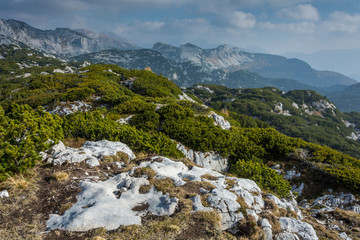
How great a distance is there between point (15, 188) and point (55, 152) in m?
4.33

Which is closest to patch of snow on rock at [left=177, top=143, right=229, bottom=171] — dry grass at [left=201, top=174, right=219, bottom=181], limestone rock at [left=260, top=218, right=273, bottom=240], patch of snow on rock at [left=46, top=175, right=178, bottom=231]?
dry grass at [left=201, top=174, right=219, bottom=181]

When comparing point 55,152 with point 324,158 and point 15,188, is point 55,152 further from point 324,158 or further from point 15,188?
point 324,158

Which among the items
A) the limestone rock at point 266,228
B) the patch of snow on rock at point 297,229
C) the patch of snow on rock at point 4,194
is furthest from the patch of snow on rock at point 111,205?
the patch of snow on rock at point 297,229

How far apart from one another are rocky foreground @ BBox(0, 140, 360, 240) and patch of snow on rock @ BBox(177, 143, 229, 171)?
11832 millimetres

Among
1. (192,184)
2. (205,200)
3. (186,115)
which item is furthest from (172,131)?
(205,200)

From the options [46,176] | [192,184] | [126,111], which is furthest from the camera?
[126,111]

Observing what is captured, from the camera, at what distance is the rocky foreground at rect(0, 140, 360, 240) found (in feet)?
24.3

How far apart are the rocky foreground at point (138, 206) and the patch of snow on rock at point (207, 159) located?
11832 mm

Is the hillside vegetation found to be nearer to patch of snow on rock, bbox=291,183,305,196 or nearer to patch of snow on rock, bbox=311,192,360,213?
patch of snow on rock, bbox=311,192,360,213

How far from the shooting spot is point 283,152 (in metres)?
30.1

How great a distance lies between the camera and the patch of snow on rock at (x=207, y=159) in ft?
83.4

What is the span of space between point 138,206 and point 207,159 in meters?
18.6

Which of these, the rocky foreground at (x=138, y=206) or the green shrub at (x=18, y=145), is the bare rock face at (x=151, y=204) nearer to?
the rocky foreground at (x=138, y=206)

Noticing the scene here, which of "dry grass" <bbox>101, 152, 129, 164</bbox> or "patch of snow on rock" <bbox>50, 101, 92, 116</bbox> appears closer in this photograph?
"dry grass" <bbox>101, 152, 129, 164</bbox>
